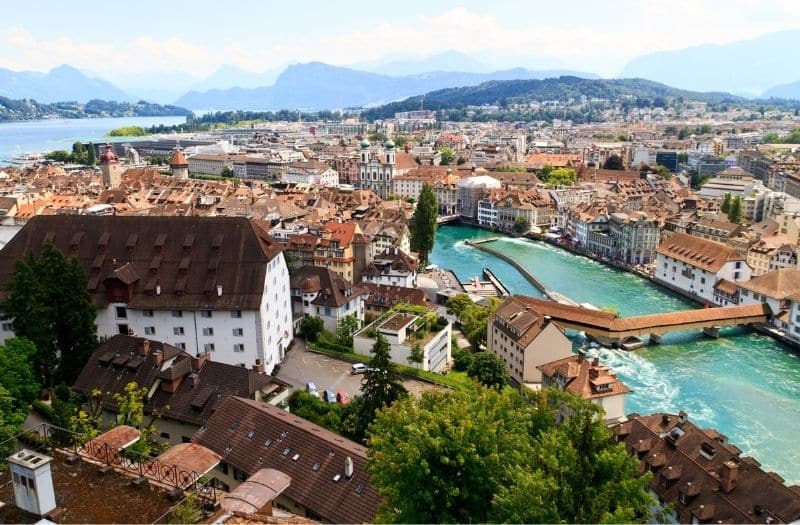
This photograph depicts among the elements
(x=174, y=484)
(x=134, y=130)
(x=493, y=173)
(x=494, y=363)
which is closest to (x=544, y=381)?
(x=494, y=363)

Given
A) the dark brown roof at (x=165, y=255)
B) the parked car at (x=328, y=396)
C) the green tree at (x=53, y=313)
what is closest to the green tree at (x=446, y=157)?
the dark brown roof at (x=165, y=255)

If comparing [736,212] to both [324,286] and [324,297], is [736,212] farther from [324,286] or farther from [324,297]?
[324,297]

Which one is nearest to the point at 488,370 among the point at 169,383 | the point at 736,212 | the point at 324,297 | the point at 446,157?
the point at 324,297

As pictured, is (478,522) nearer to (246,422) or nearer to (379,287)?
(246,422)

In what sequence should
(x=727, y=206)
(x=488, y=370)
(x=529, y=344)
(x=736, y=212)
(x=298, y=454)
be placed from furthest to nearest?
(x=727, y=206)
(x=736, y=212)
(x=529, y=344)
(x=488, y=370)
(x=298, y=454)

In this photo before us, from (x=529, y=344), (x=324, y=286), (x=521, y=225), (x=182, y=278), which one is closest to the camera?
(x=182, y=278)

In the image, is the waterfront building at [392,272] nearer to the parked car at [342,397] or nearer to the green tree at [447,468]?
the parked car at [342,397]
